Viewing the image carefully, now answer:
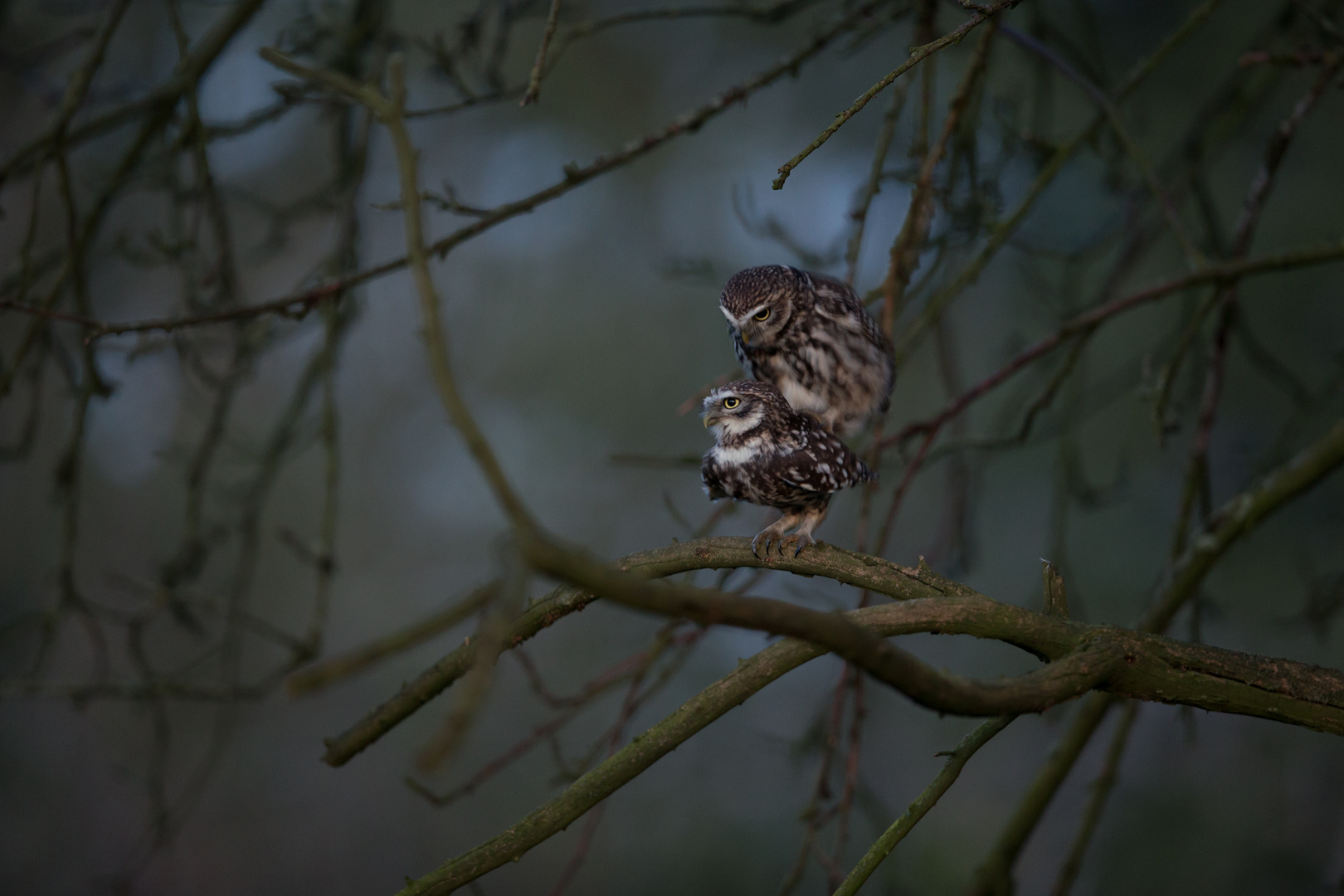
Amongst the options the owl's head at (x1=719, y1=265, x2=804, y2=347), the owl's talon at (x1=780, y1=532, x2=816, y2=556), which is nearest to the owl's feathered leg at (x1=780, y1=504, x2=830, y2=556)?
Result: the owl's talon at (x1=780, y1=532, x2=816, y2=556)

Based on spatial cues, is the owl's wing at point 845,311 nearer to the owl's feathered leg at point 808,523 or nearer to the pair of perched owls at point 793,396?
the pair of perched owls at point 793,396

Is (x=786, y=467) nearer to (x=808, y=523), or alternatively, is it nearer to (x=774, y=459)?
(x=774, y=459)

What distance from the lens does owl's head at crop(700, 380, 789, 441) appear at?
1.82 metres

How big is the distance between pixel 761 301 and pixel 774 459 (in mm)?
340

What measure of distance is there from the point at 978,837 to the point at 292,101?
16.3ft

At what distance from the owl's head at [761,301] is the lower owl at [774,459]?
12 centimetres

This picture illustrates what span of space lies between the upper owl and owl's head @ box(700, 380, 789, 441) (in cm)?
14

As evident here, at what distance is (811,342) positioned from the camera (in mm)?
2020

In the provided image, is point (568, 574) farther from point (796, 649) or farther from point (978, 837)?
point (978, 837)

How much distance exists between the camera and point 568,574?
70 centimetres

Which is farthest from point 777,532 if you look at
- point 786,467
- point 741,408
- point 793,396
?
point 793,396

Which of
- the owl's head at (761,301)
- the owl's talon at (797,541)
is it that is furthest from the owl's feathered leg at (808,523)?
the owl's head at (761,301)

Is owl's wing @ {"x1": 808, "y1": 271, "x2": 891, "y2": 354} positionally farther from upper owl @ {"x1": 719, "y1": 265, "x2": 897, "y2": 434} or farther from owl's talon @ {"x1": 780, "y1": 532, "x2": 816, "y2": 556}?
owl's talon @ {"x1": 780, "y1": 532, "x2": 816, "y2": 556}

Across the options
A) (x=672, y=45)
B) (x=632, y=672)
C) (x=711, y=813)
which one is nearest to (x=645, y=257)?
(x=672, y=45)
